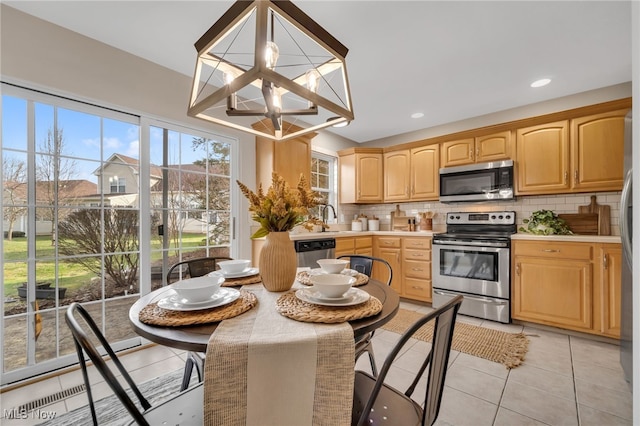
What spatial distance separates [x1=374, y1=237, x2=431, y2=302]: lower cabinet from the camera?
139 inches

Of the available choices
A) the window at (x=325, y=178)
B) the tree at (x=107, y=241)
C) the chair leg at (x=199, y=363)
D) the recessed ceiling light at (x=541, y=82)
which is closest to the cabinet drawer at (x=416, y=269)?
the window at (x=325, y=178)

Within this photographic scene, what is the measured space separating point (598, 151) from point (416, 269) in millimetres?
2202

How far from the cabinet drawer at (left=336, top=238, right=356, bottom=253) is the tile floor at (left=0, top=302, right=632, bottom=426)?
4.18ft

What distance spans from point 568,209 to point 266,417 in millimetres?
3788

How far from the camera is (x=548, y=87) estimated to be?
288 cm

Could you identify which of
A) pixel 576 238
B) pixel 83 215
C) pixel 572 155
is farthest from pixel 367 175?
pixel 83 215

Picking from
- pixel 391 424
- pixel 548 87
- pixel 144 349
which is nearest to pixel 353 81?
pixel 548 87

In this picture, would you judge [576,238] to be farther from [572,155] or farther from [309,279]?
[309,279]

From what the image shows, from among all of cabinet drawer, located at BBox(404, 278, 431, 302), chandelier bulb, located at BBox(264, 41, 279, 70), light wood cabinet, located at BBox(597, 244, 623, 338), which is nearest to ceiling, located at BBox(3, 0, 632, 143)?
chandelier bulb, located at BBox(264, 41, 279, 70)

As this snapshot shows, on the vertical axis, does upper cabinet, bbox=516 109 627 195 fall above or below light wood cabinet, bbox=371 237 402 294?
above

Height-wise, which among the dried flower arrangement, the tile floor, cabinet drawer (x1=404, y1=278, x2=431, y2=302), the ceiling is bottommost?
the tile floor

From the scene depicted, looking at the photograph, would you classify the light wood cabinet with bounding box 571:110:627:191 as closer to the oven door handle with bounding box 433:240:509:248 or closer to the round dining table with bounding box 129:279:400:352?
the oven door handle with bounding box 433:240:509:248

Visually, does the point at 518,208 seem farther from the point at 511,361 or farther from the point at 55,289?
the point at 55,289

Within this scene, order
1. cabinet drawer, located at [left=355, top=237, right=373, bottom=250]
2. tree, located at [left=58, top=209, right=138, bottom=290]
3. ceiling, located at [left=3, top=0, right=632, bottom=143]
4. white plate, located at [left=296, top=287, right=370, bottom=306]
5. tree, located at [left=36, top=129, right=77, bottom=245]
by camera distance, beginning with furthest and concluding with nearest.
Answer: cabinet drawer, located at [left=355, top=237, right=373, bottom=250] < tree, located at [left=58, top=209, right=138, bottom=290] < tree, located at [left=36, top=129, right=77, bottom=245] < ceiling, located at [left=3, top=0, right=632, bottom=143] < white plate, located at [left=296, top=287, right=370, bottom=306]
